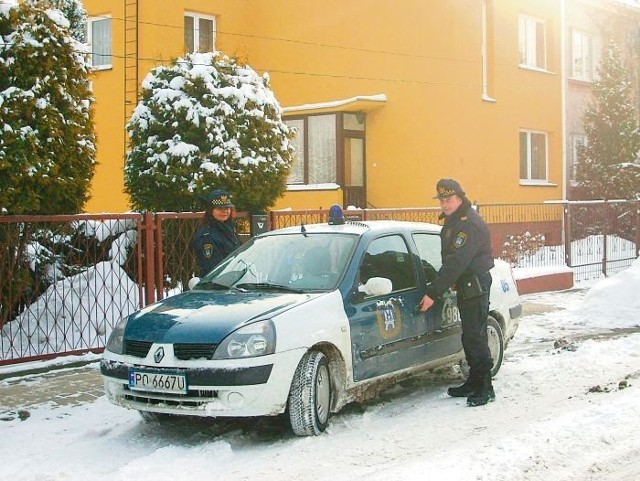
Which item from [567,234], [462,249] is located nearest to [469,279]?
[462,249]

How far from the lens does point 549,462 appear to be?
5500 mm

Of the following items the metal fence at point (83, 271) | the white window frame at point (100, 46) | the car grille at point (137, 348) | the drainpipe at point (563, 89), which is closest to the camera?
the car grille at point (137, 348)

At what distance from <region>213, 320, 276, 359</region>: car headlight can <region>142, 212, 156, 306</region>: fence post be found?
15.0 ft

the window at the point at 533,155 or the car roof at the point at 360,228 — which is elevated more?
the window at the point at 533,155

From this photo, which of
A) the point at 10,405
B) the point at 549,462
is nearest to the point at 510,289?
the point at 549,462

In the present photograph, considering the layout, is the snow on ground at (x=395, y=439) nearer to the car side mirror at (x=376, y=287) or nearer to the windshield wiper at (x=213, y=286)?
the car side mirror at (x=376, y=287)

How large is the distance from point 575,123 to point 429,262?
1984 centimetres

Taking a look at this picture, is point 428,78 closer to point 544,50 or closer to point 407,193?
point 407,193

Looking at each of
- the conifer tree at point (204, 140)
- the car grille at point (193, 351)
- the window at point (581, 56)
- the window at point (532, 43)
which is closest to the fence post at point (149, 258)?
the conifer tree at point (204, 140)

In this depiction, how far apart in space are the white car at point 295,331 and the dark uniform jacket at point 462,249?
34 centimetres

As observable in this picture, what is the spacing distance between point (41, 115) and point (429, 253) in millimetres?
4709

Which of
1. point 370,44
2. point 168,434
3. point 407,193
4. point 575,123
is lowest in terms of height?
point 168,434

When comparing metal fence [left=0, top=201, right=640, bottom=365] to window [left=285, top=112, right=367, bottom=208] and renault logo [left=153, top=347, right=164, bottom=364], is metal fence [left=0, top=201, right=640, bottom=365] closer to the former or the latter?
renault logo [left=153, top=347, right=164, bottom=364]

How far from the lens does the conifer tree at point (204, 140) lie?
468 inches
